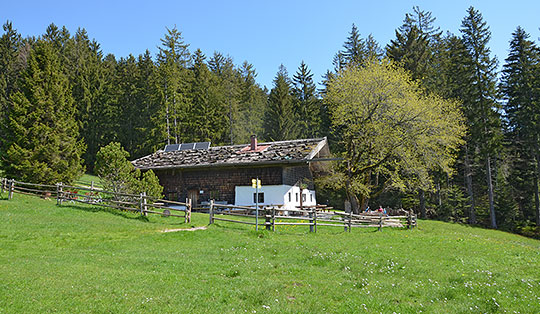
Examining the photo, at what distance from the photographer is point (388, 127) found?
27703 millimetres

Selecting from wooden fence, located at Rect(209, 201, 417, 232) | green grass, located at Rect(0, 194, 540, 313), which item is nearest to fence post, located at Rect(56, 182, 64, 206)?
green grass, located at Rect(0, 194, 540, 313)

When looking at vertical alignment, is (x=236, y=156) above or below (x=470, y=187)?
above

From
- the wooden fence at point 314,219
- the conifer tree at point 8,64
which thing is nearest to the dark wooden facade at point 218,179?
the wooden fence at point 314,219

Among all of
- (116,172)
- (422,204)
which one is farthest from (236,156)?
(422,204)

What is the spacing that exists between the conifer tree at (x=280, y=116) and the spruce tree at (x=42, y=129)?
26.5 metres

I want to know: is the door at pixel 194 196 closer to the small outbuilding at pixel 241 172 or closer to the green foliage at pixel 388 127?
the small outbuilding at pixel 241 172

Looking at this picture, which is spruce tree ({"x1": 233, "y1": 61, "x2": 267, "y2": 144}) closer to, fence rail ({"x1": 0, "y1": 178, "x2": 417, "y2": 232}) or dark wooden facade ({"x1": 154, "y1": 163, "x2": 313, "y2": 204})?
dark wooden facade ({"x1": 154, "y1": 163, "x2": 313, "y2": 204})

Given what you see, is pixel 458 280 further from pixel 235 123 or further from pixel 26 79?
pixel 235 123

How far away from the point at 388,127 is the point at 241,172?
432 inches

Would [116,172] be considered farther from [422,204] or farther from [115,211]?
[422,204]

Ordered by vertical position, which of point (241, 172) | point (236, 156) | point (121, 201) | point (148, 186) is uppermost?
point (236, 156)

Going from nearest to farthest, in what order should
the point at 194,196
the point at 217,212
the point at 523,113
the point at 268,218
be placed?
the point at 268,218 → the point at 217,212 → the point at 194,196 → the point at 523,113

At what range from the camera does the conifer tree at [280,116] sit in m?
52.0

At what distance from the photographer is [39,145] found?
27.5m
